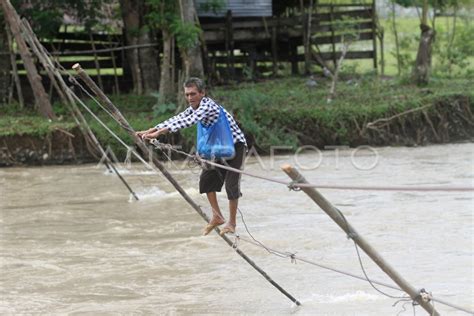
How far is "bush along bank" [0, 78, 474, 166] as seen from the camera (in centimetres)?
1277

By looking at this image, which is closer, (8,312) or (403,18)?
(8,312)

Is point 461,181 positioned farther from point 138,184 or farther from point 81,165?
point 81,165

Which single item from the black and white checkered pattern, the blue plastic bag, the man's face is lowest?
the blue plastic bag

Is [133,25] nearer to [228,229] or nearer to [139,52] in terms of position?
[139,52]

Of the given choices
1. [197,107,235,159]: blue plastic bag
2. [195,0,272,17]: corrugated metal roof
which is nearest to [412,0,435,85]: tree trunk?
[195,0,272,17]: corrugated metal roof

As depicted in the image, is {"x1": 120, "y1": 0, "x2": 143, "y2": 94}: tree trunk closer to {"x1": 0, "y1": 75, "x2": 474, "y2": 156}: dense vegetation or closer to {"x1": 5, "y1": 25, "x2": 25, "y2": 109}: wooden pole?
{"x1": 0, "y1": 75, "x2": 474, "y2": 156}: dense vegetation

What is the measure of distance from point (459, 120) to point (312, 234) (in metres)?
5.84

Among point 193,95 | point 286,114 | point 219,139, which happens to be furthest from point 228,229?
point 286,114

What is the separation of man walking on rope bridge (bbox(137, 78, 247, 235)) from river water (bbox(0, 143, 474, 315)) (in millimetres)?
1081

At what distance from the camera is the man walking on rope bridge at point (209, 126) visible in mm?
5738

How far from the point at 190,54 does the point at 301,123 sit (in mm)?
2283

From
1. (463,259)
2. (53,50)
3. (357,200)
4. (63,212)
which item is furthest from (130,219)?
(53,50)

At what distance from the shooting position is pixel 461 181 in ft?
37.3

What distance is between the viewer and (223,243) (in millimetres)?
8969
